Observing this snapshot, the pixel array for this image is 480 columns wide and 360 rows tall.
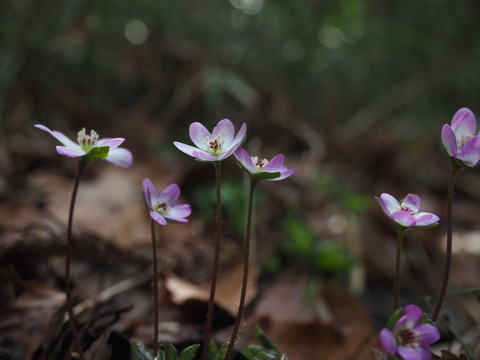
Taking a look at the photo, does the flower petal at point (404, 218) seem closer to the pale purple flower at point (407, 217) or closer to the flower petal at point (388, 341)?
the pale purple flower at point (407, 217)

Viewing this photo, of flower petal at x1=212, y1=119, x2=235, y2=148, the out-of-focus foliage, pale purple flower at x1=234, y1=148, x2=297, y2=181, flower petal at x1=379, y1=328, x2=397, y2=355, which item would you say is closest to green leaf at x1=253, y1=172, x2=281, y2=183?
pale purple flower at x1=234, y1=148, x2=297, y2=181

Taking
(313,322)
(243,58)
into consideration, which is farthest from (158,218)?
(243,58)

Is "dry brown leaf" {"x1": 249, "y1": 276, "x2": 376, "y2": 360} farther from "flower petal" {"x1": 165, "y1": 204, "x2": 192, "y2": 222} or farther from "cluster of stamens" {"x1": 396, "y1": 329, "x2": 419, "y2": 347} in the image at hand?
"flower petal" {"x1": 165, "y1": 204, "x2": 192, "y2": 222}

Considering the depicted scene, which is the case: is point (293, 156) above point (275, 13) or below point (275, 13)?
below

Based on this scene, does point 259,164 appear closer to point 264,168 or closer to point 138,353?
point 264,168

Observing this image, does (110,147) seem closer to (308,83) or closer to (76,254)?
(76,254)

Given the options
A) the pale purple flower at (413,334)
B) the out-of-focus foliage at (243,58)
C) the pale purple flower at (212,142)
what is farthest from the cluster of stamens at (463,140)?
the out-of-focus foliage at (243,58)

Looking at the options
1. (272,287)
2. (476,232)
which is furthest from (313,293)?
(476,232)
